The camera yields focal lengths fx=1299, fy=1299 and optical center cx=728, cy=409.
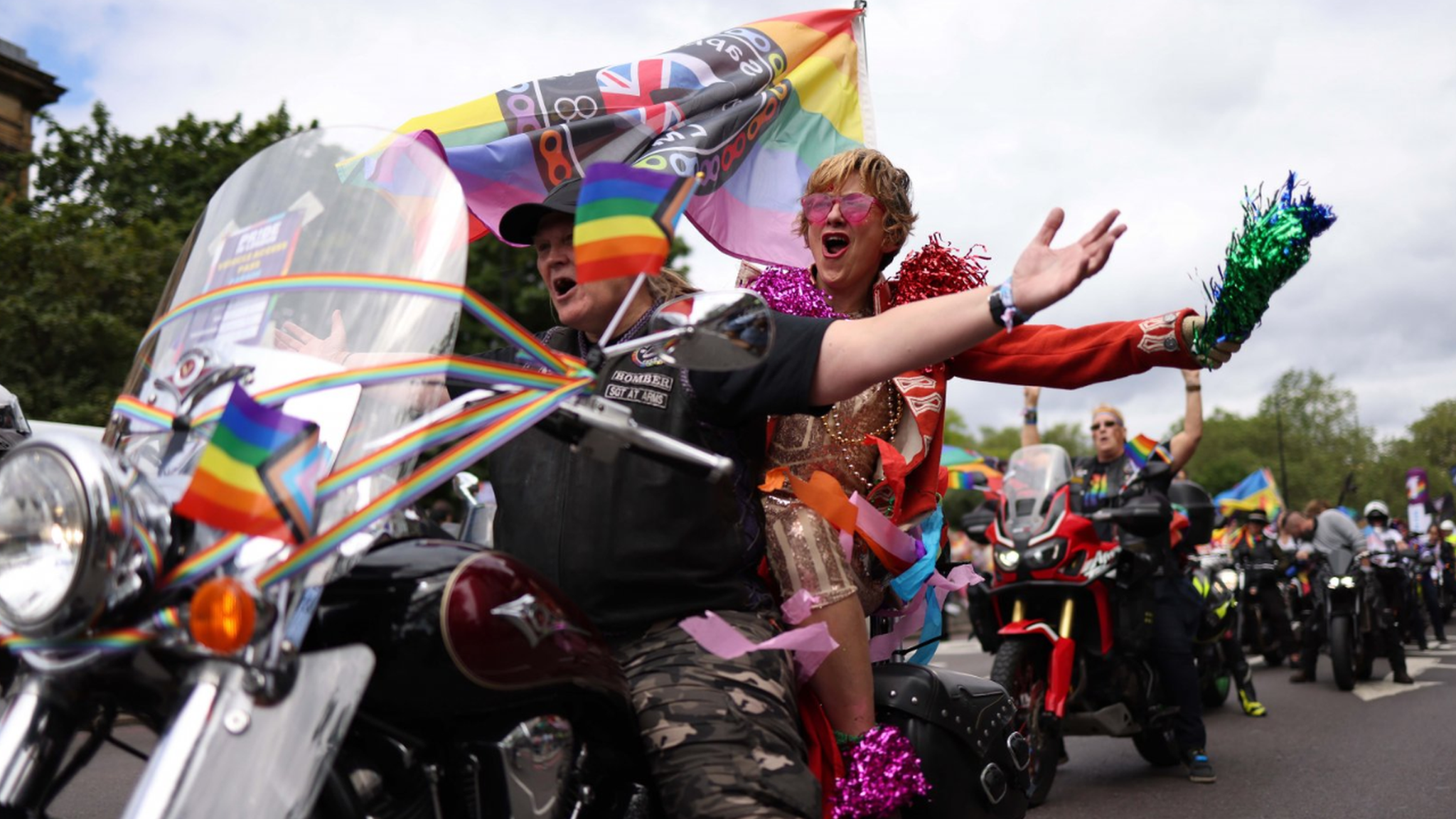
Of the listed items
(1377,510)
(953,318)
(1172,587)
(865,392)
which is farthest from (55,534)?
(1377,510)

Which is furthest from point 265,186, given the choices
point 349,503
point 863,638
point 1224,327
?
point 1224,327

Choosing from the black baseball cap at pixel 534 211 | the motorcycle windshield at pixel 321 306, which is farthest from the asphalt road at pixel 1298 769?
the motorcycle windshield at pixel 321 306

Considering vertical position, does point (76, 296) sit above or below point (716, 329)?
above

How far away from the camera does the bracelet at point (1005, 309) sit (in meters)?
2.01

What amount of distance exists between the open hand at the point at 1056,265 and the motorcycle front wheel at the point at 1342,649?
10257mm

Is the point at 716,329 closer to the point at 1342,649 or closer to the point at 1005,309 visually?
the point at 1005,309

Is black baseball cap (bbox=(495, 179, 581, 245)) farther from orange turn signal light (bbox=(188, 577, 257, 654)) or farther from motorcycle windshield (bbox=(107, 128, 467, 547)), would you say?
orange turn signal light (bbox=(188, 577, 257, 654))

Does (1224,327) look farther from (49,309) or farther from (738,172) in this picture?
(49,309)

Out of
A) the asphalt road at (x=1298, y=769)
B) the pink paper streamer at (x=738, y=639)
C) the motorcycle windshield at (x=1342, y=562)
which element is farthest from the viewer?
the motorcycle windshield at (x=1342, y=562)

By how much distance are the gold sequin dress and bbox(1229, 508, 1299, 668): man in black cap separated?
1168 cm

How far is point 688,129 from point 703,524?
2.52 meters

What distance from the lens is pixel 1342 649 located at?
1103 cm

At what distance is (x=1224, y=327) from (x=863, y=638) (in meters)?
1.00

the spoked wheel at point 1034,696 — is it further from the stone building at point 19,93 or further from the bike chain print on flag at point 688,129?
the stone building at point 19,93
